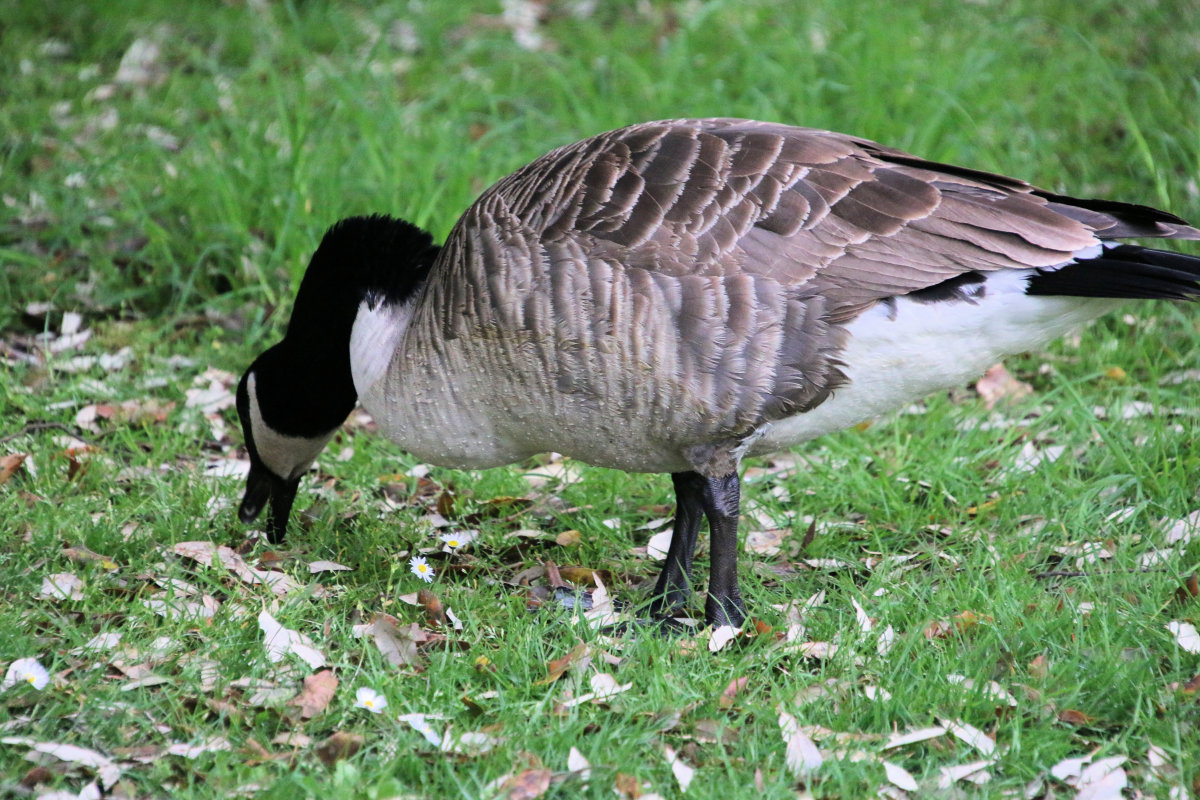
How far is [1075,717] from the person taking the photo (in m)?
3.36

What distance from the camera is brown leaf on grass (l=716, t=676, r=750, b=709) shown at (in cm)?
340

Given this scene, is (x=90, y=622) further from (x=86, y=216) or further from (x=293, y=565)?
(x=86, y=216)

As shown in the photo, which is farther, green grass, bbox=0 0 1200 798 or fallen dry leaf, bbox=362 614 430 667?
fallen dry leaf, bbox=362 614 430 667

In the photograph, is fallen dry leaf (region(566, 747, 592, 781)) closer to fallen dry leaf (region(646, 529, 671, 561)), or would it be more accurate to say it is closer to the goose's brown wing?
the goose's brown wing

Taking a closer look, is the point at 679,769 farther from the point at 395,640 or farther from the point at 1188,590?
the point at 1188,590

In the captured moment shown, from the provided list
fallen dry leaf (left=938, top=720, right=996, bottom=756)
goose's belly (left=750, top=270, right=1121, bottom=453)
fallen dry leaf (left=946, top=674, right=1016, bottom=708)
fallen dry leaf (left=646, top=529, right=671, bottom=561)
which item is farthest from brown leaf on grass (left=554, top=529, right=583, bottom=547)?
fallen dry leaf (left=938, top=720, right=996, bottom=756)

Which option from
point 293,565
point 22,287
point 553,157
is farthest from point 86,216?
point 553,157

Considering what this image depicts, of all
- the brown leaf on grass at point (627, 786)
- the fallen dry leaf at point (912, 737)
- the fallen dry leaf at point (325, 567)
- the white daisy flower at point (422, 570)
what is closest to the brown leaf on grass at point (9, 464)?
the fallen dry leaf at point (325, 567)

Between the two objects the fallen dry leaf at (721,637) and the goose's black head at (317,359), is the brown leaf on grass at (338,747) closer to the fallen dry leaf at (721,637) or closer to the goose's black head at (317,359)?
the fallen dry leaf at (721,637)

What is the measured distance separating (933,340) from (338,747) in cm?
207

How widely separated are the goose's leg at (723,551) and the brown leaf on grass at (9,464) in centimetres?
274

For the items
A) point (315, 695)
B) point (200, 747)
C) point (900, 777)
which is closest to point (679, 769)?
point (900, 777)

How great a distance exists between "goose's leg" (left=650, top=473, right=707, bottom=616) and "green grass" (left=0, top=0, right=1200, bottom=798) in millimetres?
145

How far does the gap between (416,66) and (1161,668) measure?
669cm
